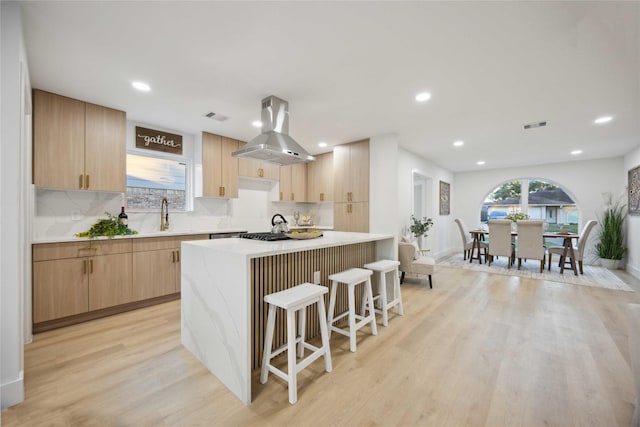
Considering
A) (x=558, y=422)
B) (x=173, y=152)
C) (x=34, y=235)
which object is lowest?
(x=558, y=422)

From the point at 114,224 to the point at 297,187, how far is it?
328 cm

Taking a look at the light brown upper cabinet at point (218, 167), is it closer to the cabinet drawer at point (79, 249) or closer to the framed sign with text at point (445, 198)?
the cabinet drawer at point (79, 249)

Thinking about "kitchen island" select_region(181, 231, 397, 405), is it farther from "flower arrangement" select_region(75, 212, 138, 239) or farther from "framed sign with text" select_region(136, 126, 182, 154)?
"framed sign with text" select_region(136, 126, 182, 154)

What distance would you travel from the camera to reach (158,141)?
12.6 ft

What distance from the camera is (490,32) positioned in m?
1.83

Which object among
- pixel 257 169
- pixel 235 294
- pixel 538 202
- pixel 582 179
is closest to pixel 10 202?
pixel 235 294

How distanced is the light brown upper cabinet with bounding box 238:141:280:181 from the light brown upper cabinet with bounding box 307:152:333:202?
90cm

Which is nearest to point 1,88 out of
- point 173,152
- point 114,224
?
point 114,224

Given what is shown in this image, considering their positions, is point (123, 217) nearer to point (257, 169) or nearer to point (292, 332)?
point (257, 169)

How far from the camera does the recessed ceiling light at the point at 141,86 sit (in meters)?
2.57

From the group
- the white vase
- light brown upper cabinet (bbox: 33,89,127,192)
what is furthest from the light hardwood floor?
the white vase

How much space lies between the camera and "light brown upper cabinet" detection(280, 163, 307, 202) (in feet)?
17.4

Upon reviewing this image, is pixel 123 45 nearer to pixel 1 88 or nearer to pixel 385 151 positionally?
pixel 1 88

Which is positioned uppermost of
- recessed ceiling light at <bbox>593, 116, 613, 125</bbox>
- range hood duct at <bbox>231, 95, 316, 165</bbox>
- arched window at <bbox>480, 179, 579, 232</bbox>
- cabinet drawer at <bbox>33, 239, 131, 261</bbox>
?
recessed ceiling light at <bbox>593, 116, 613, 125</bbox>
